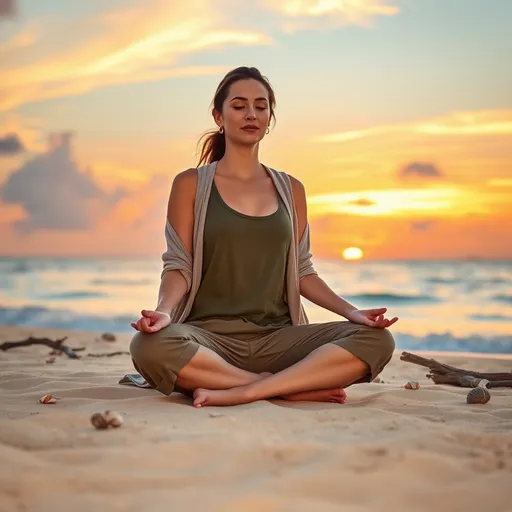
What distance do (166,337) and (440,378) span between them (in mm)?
1793

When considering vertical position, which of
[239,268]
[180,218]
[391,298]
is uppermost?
[180,218]

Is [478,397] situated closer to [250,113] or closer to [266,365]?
[266,365]

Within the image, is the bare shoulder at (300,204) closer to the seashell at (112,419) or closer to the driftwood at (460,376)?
the driftwood at (460,376)

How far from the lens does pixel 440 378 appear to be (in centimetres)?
422

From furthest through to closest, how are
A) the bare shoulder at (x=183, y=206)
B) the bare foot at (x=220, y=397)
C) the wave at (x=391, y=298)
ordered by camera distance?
the wave at (x=391, y=298) < the bare shoulder at (x=183, y=206) < the bare foot at (x=220, y=397)

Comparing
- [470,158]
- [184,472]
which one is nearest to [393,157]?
[470,158]

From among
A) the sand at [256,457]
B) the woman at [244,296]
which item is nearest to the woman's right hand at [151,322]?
the woman at [244,296]

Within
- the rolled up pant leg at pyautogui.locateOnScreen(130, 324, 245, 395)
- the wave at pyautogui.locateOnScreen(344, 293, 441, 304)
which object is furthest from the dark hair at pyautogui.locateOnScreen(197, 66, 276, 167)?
the wave at pyautogui.locateOnScreen(344, 293, 441, 304)

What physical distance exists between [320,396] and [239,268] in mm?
770

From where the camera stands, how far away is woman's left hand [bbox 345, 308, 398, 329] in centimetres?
346

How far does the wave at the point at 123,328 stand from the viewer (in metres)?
8.91

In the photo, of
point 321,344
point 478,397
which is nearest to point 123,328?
point 321,344

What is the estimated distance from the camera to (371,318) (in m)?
3.52

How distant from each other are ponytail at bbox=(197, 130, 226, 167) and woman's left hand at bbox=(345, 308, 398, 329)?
1261 mm
